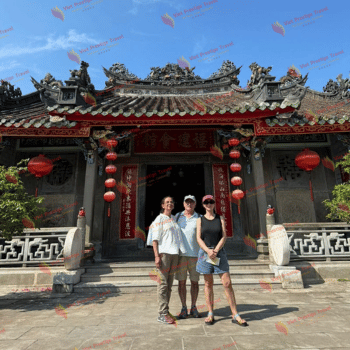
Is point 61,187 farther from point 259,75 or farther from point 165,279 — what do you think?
point 259,75

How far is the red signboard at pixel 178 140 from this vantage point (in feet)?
25.4

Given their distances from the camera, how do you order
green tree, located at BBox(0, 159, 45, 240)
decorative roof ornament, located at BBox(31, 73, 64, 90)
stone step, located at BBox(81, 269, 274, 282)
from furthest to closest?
decorative roof ornament, located at BBox(31, 73, 64, 90), stone step, located at BBox(81, 269, 274, 282), green tree, located at BBox(0, 159, 45, 240)

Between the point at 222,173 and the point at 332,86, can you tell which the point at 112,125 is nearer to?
the point at 222,173

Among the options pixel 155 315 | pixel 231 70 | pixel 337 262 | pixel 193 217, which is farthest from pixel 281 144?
pixel 155 315

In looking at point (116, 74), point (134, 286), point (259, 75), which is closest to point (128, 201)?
point (134, 286)

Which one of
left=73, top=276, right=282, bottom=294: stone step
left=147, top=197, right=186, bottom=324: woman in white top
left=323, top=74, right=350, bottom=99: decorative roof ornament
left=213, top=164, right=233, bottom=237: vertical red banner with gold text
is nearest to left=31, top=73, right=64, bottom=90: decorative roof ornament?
left=213, top=164, right=233, bottom=237: vertical red banner with gold text

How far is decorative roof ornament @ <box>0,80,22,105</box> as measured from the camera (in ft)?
26.5

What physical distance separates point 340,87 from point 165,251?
9265 mm

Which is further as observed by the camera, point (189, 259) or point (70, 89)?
point (70, 89)

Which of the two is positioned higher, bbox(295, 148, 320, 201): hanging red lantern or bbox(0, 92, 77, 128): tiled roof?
bbox(0, 92, 77, 128): tiled roof

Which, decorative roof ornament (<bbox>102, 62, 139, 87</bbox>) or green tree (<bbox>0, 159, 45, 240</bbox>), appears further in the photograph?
decorative roof ornament (<bbox>102, 62, 139, 87</bbox>)

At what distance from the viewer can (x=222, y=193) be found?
25.0ft

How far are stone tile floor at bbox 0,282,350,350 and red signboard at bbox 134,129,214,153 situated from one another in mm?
4493

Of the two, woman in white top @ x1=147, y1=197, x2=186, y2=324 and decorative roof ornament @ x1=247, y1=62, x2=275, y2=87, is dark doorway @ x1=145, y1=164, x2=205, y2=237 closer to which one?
decorative roof ornament @ x1=247, y1=62, x2=275, y2=87
